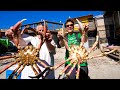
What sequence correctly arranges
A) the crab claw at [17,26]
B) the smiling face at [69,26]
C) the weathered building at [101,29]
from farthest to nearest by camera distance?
the weathered building at [101,29] → the smiling face at [69,26] → the crab claw at [17,26]

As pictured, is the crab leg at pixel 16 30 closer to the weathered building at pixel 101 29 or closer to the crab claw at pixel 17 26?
the crab claw at pixel 17 26

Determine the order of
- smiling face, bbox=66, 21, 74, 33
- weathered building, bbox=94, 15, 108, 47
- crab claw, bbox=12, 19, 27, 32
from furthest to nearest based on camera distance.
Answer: weathered building, bbox=94, 15, 108, 47, smiling face, bbox=66, 21, 74, 33, crab claw, bbox=12, 19, 27, 32

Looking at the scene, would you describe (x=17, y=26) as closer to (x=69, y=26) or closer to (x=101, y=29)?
(x=69, y=26)

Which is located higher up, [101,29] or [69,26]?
[101,29]

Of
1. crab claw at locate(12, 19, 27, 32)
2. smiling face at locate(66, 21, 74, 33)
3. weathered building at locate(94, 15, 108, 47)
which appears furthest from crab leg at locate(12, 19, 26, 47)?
weathered building at locate(94, 15, 108, 47)

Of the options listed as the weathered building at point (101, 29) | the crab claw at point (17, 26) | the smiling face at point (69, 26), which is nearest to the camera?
the crab claw at point (17, 26)

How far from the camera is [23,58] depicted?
273 cm

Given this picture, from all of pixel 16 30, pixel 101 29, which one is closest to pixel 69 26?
pixel 16 30

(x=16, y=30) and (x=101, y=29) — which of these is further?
(x=101, y=29)

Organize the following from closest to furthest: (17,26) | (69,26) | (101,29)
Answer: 1. (17,26)
2. (69,26)
3. (101,29)

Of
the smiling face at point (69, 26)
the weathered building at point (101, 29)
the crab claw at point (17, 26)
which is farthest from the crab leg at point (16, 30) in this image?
the weathered building at point (101, 29)

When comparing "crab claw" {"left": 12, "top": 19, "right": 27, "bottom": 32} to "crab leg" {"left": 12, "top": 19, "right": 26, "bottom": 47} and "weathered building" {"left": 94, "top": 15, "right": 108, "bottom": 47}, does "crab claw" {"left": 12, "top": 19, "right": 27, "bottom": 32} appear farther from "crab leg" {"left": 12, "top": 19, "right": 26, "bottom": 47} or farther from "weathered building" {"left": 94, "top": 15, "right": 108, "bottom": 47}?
"weathered building" {"left": 94, "top": 15, "right": 108, "bottom": 47}

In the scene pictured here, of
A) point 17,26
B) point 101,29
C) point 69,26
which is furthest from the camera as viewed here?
point 101,29
